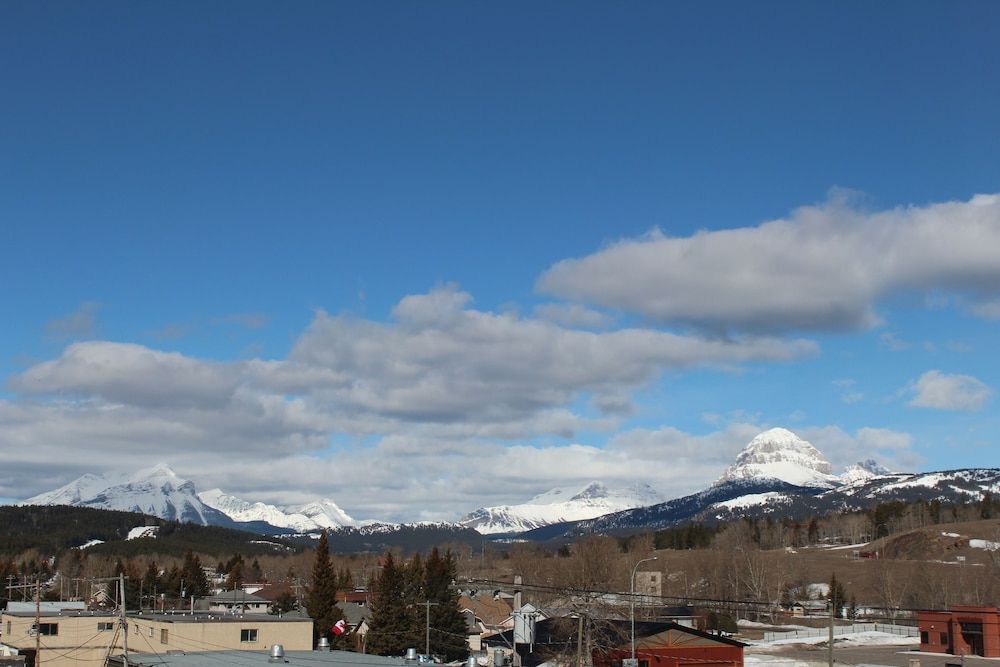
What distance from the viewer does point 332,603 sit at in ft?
362

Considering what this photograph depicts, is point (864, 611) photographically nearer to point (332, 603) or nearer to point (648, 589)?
point (648, 589)

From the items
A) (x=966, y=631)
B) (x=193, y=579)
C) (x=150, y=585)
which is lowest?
(x=966, y=631)

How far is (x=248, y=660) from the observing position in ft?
203

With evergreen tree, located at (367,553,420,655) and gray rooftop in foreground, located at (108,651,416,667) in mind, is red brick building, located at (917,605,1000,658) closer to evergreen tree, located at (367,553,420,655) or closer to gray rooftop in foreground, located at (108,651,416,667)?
evergreen tree, located at (367,553,420,655)

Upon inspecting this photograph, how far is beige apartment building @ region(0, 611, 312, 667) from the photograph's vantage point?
7831cm

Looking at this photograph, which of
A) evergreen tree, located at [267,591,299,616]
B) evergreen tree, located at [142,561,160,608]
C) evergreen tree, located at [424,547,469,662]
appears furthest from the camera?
evergreen tree, located at [142,561,160,608]

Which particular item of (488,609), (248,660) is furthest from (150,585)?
(248,660)

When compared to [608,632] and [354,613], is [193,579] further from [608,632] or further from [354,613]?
[608,632]

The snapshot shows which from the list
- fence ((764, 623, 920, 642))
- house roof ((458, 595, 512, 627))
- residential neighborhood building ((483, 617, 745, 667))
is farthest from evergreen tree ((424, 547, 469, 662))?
fence ((764, 623, 920, 642))

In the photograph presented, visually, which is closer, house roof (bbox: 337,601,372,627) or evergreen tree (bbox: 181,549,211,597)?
house roof (bbox: 337,601,372,627)

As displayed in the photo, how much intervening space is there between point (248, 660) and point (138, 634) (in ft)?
83.8

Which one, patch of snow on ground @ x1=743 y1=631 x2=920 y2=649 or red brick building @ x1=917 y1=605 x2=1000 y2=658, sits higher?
red brick building @ x1=917 y1=605 x2=1000 y2=658

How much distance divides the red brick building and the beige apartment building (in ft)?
238

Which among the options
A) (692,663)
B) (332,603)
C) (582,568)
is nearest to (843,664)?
(692,663)
